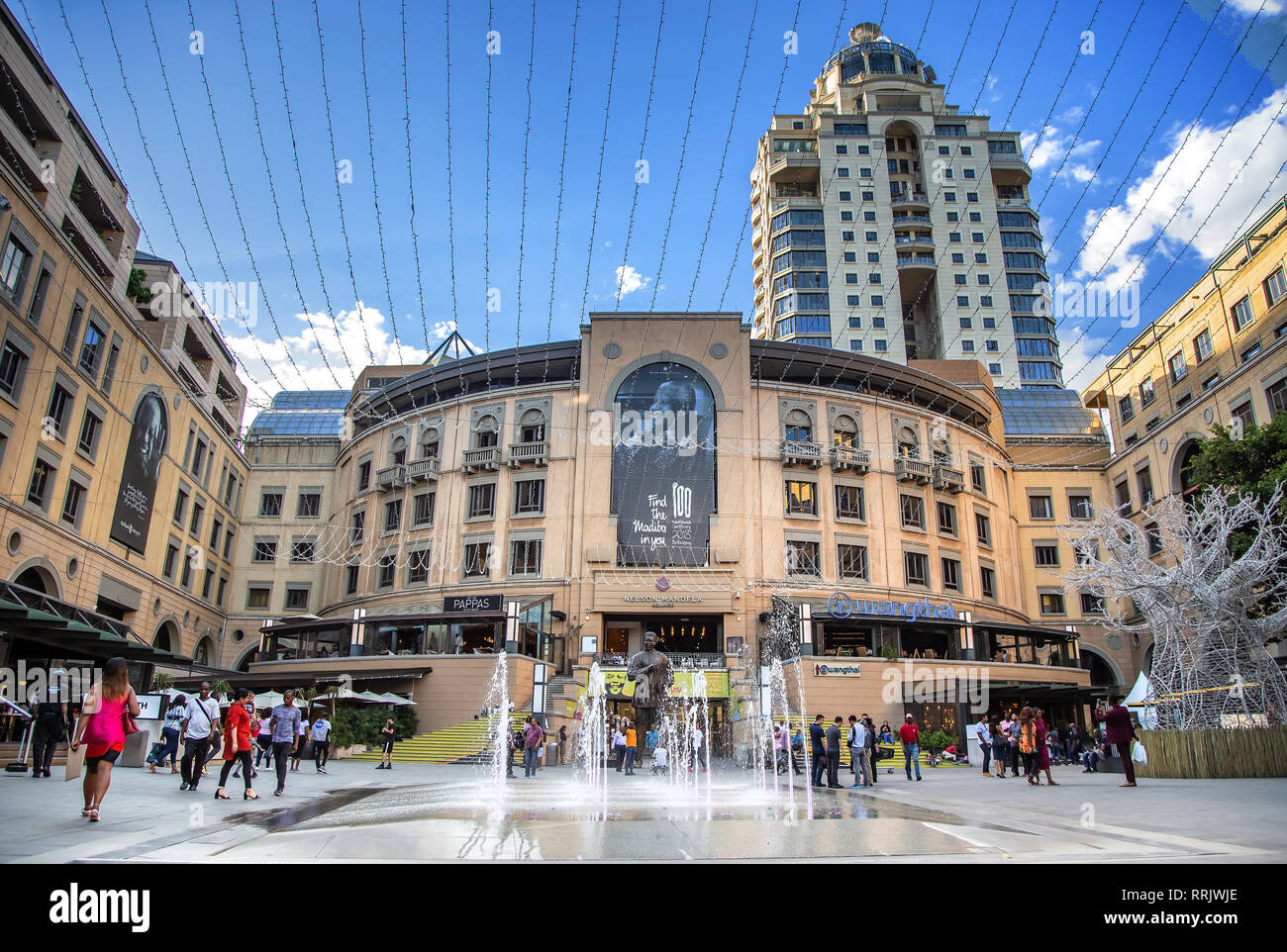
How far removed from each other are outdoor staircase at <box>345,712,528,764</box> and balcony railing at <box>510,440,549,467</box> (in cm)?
1523

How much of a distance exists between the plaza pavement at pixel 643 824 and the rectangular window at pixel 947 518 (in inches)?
1262

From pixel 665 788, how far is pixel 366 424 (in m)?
42.5

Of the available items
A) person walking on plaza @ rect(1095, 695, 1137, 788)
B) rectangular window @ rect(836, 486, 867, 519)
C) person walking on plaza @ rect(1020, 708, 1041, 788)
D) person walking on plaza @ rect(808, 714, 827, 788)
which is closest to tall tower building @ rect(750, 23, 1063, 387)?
rectangular window @ rect(836, 486, 867, 519)

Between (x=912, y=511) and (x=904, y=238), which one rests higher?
(x=904, y=238)

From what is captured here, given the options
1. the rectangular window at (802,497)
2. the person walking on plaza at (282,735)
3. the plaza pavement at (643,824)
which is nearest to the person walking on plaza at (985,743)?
the plaza pavement at (643,824)

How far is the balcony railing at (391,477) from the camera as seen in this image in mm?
48000

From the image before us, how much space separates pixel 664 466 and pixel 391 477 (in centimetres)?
1714

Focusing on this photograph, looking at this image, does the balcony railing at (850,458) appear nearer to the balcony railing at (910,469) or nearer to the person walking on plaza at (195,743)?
the balcony railing at (910,469)

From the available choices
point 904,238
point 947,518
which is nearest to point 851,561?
point 947,518

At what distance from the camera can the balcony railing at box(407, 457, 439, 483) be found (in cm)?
4684

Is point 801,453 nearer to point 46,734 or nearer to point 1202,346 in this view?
point 1202,346

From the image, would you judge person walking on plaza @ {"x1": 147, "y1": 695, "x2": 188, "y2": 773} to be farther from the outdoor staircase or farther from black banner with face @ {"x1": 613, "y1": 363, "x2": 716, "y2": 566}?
black banner with face @ {"x1": 613, "y1": 363, "x2": 716, "y2": 566}

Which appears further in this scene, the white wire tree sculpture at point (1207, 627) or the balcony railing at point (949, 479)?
the balcony railing at point (949, 479)

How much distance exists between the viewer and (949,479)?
48250mm
